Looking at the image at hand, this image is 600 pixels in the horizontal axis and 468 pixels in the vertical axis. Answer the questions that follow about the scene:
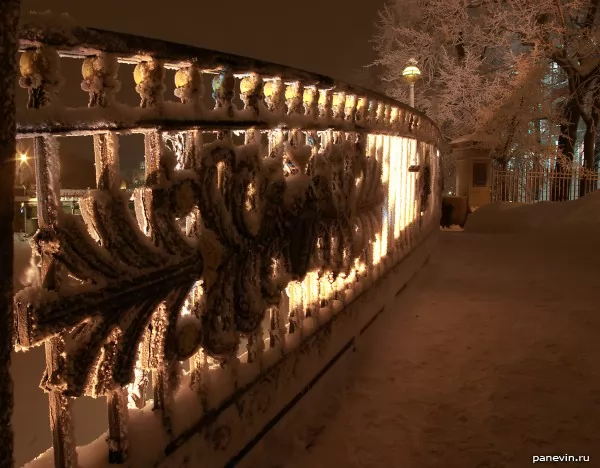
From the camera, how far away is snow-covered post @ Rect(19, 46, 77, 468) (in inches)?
53.6

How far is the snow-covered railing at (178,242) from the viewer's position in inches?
56.4

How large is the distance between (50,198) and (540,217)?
1349 cm

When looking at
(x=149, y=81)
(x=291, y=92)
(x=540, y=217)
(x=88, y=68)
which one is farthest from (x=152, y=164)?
(x=540, y=217)

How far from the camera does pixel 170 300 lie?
1.86 metres

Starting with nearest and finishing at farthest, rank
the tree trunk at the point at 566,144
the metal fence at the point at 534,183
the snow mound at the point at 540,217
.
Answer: the snow mound at the point at 540,217, the metal fence at the point at 534,183, the tree trunk at the point at 566,144

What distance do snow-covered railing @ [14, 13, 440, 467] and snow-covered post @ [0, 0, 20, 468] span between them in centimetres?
11

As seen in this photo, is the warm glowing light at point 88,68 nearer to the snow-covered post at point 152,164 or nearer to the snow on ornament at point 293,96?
the snow-covered post at point 152,164

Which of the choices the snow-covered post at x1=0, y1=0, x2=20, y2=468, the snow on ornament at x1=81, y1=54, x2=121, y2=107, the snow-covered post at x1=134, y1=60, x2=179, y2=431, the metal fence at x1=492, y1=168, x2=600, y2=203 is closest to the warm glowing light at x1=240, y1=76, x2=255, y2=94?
the snow-covered post at x1=134, y1=60, x2=179, y2=431

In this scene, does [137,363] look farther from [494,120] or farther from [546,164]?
[546,164]

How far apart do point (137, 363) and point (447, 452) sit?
1681mm

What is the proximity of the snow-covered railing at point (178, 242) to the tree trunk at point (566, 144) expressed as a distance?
18.2 metres

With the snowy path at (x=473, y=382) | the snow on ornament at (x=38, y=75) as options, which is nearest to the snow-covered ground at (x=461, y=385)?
the snowy path at (x=473, y=382)

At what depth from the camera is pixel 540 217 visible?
13.2m

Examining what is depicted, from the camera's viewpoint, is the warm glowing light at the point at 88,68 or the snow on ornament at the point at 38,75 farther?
the warm glowing light at the point at 88,68
